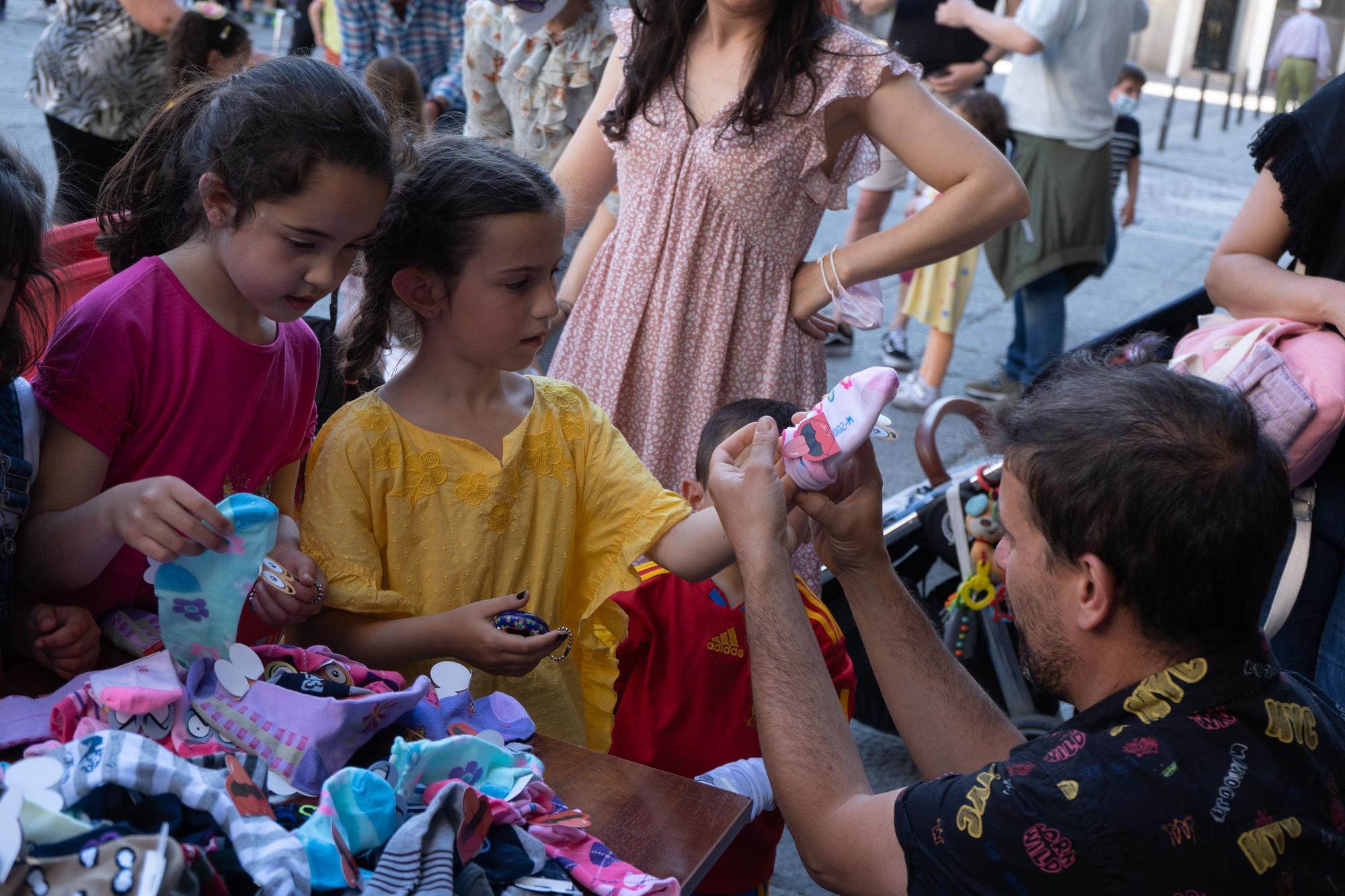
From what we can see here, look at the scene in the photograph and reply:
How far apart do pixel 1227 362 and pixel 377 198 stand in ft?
5.11

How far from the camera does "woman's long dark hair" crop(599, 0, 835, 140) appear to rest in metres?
2.34

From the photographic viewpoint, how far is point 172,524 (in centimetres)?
134

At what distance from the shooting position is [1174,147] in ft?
48.1

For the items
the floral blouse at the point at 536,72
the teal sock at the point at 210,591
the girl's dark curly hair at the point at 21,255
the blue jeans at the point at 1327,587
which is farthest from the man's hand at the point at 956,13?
the teal sock at the point at 210,591

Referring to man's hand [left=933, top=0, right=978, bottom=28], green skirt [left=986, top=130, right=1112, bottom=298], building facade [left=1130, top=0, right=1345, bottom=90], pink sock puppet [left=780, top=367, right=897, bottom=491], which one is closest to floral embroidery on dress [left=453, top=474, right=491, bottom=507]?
pink sock puppet [left=780, top=367, right=897, bottom=491]

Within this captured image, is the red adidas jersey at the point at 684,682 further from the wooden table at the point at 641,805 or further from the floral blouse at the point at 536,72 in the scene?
the floral blouse at the point at 536,72

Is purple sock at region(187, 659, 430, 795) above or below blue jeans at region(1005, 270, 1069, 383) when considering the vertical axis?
above

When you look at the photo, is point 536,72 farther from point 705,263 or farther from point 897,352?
point 897,352

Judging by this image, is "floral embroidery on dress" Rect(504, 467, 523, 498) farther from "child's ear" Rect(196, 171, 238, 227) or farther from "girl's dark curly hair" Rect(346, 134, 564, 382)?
"child's ear" Rect(196, 171, 238, 227)

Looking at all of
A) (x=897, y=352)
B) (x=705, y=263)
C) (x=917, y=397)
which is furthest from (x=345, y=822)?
(x=897, y=352)

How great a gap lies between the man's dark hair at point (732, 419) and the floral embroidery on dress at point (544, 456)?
0.36m

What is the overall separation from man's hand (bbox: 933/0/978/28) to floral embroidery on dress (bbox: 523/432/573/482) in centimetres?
477

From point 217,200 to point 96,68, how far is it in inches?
118

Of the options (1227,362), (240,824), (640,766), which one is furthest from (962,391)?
(240,824)
